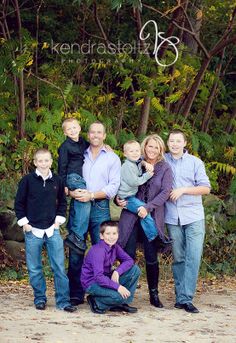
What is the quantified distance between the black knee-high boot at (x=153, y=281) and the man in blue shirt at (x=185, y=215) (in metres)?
0.22

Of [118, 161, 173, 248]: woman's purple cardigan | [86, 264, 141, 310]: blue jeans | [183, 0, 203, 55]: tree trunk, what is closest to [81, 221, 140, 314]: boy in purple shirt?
[86, 264, 141, 310]: blue jeans

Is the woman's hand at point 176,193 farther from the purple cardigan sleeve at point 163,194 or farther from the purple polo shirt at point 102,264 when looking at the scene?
the purple polo shirt at point 102,264

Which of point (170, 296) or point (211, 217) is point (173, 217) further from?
point (211, 217)

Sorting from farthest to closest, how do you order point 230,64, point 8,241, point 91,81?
1. point 230,64
2. point 91,81
3. point 8,241

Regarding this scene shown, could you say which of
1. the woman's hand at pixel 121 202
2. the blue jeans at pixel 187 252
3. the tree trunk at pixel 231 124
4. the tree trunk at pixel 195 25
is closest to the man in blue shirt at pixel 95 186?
the woman's hand at pixel 121 202

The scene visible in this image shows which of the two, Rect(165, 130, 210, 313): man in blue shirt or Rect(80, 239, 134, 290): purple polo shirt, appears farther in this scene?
Rect(165, 130, 210, 313): man in blue shirt

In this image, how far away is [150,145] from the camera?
8.55 metres

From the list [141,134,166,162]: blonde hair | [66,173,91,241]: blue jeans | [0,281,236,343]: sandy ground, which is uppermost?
[141,134,166,162]: blonde hair

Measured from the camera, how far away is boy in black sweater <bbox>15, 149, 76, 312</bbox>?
823 cm

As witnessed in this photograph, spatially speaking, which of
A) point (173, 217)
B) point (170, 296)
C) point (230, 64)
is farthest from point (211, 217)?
point (230, 64)

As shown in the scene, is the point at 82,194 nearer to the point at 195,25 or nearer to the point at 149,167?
the point at 149,167

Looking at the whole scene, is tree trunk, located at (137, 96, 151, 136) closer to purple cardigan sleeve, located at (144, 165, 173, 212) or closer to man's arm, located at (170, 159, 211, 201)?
man's arm, located at (170, 159, 211, 201)

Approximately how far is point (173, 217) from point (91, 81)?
248 inches

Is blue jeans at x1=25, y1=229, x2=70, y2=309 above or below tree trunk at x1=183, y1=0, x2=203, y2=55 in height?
below
